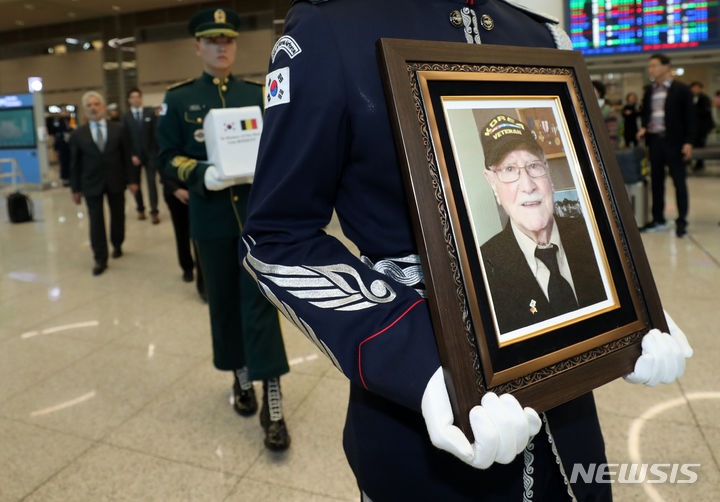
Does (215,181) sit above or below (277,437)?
above

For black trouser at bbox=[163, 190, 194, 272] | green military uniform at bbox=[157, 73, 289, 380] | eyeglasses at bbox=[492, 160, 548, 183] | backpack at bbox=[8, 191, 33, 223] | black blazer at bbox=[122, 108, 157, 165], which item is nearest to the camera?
eyeglasses at bbox=[492, 160, 548, 183]

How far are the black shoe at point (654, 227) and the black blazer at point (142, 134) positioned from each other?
490cm

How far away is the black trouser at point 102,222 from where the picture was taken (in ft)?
A: 16.1

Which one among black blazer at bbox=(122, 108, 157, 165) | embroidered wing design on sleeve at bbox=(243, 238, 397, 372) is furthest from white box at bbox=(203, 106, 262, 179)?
black blazer at bbox=(122, 108, 157, 165)

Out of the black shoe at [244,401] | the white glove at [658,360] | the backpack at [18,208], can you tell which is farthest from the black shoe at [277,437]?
the backpack at [18,208]

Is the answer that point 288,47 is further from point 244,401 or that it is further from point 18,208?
point 18,208

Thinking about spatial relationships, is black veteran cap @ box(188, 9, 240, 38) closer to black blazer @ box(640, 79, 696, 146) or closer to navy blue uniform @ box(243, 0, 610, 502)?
navy blue uniform @ box(243, 0, 610, 502)

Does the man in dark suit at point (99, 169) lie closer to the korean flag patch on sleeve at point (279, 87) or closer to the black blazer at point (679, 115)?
the korean flag patch on sleeve at point (279, 87)

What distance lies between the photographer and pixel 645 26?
14.7ft

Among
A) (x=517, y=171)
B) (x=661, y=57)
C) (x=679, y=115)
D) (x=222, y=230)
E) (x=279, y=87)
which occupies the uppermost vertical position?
(x=661, y=57)

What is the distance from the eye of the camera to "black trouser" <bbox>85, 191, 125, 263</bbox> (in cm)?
491

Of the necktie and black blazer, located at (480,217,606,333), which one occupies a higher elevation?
the necktie

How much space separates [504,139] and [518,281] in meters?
0.17

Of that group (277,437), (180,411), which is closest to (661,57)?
(277,437)
